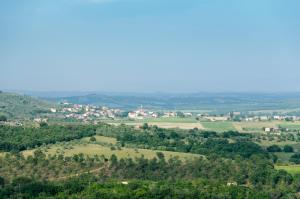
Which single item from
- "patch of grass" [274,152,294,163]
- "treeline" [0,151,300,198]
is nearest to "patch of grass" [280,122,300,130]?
"patch of grass" [274,152,294,163]

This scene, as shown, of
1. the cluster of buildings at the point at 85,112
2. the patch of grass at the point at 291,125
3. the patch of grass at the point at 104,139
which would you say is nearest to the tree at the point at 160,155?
the patch of grass at the point at 104,139

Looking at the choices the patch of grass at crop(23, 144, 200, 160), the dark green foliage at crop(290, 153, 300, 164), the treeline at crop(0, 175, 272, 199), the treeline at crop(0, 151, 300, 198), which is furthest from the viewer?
the dark green foliage at crop(290, 153, 300, 164)

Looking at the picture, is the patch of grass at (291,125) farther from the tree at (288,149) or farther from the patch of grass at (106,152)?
the patch of grass at (106,152)

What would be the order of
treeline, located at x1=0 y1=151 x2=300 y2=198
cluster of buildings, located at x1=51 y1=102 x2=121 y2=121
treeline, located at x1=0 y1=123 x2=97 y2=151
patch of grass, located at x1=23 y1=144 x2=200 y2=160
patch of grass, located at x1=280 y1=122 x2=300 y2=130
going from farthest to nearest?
cluster of buildings, located at x1=51 y1=102 x2=121 y2=121 → patch of grass, located at x1=280 y1=122 x2=300 y2=130 → treeline, located at x1=0 y1=123 x2=97 y2=151 → patch of grass, located at x1=23 y1=144 x2=200 y2=160 → treeline, located at x1=0 y1=151 x2=300 y2=198

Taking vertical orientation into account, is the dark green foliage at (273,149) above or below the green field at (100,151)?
below

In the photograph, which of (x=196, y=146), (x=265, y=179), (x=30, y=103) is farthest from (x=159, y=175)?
(x=30, y=103)

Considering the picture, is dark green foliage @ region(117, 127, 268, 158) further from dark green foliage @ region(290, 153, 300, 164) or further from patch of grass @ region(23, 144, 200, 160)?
patch of grass @ region(23, 144, 200, 160)
